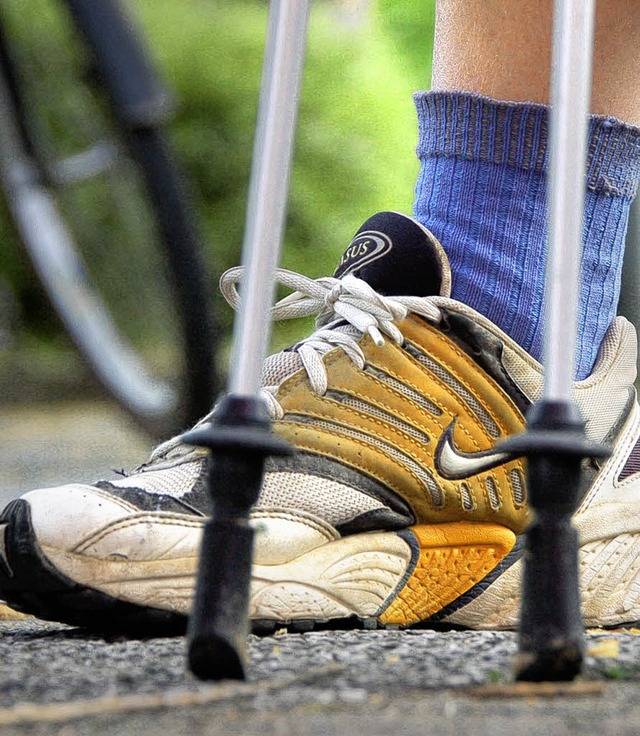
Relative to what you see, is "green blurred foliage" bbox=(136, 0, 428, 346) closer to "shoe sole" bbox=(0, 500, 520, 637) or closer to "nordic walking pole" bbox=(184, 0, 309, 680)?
"shoe sole" bbox=(0, 500, 520, 637)

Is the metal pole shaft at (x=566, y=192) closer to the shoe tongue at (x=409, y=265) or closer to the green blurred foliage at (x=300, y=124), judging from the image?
the shoe tongue at (x=409, y=265)

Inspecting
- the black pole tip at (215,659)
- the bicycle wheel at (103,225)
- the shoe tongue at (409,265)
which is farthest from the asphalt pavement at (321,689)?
the bicycle wheel at (103,225)

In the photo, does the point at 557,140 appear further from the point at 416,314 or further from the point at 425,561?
the point at 425,561

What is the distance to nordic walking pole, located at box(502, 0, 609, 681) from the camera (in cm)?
60

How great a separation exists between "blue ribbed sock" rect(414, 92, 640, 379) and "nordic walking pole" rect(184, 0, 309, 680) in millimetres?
425

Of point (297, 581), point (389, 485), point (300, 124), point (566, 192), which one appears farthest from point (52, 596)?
point (300, 124)

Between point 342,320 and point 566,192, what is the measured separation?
0.44 metres

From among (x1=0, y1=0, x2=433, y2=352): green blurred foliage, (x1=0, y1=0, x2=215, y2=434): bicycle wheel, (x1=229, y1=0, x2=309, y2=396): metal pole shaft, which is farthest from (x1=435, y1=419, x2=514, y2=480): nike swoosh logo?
(x1=0, y1=0, x2=433, y2=352): green blurred foliage

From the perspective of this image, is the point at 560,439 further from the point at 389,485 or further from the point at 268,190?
the point at 389,485

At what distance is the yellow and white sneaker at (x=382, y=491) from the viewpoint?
0.95 m

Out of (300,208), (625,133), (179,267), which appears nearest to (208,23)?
(300,208)

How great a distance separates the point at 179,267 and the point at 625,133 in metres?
0.95

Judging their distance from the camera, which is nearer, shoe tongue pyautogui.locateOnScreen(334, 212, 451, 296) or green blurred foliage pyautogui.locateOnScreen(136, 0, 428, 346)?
shoe tongue pyautogui.locateOnScreen(334, 212, 451, 296)

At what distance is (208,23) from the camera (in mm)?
3988
